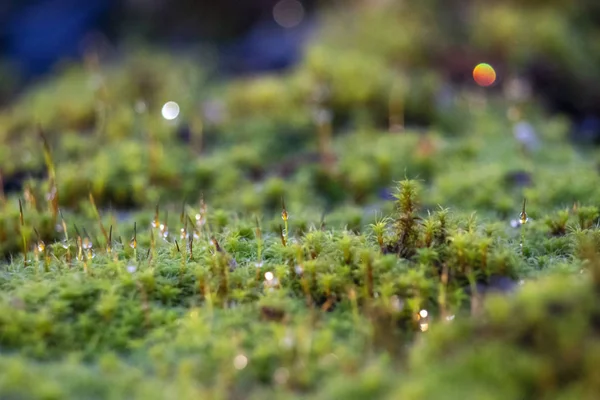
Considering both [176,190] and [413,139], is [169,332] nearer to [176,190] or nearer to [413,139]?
[176,190]

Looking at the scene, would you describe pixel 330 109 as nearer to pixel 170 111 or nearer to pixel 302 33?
pixel 170 111

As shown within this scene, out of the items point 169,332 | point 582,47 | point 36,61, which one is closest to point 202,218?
point 169,332

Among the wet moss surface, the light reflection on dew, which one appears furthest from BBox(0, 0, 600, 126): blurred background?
the light reflection on dew

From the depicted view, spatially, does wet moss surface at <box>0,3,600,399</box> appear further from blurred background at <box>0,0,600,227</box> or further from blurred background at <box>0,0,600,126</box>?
blurred background at <box>0,0,600,126</box>

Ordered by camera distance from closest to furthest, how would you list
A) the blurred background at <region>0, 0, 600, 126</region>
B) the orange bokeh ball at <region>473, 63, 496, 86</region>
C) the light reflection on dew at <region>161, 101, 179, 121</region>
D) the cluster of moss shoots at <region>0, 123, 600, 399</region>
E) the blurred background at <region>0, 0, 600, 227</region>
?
1. the cluster of moss shoots at <region>0, 123, 600, 399</region>
2. the blurred background at <region>0, 0, 600, 227</region>
3. the light reflection on dew at <region>161, 101, 179, 121</region>
4. the orange bokeh ball at <region>473, 63, 496, 86</region>
5. the blurred background at <region>0, 0, 600, 126</region>

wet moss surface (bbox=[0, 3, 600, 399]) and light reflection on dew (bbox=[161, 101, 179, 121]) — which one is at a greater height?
light reflection on dew (bbox=[161, 101, 179, 121])

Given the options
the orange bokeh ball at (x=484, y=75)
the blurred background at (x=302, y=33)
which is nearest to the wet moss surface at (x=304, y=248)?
the orange bokeh ball at (x=484, y=75)

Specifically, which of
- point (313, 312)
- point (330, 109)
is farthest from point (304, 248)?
point (330, 109)
